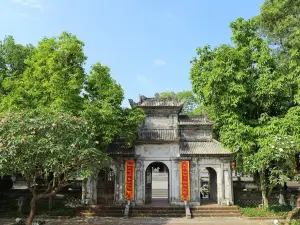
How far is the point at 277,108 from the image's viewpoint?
19.0 metres

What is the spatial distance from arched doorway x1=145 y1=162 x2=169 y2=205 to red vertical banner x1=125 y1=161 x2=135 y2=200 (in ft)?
4.75

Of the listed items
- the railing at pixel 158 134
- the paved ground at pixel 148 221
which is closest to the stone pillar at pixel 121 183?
the railing at pixel 158 134

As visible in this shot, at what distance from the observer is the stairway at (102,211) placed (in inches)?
688

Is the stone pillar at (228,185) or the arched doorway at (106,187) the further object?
the arched doorway at (106,187)

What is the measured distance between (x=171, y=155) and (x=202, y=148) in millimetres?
2077

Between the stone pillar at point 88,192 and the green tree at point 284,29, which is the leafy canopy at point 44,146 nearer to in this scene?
the stone pillar at point 88,192

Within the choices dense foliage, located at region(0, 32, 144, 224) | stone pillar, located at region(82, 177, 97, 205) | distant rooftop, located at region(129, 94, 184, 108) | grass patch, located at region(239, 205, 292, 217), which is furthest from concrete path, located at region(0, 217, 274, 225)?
distant rooftop, located at region(129, 94, 184, 108)

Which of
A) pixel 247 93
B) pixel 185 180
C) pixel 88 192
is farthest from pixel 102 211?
pixel 247 93

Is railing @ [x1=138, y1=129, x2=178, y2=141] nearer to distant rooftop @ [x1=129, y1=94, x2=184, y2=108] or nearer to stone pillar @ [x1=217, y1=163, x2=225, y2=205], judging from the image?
distant rooftop @ [x1=129, y1=94, x2=184, y2=108]

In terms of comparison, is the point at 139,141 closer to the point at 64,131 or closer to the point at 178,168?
the point at 178,168

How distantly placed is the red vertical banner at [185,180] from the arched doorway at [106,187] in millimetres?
4376

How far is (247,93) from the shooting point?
18.2 meters

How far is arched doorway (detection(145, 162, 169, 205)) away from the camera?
2038 cm

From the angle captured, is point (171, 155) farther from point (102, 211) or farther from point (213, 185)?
point (102, 211)
